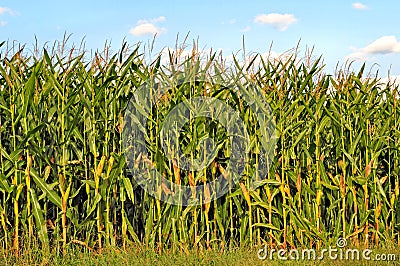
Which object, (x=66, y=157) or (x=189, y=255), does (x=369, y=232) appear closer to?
(x=189, y=255)

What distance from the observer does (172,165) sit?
222 inches

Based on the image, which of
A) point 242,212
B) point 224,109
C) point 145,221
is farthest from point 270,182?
point 145,221

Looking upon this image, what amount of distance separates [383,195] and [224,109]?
2095 millimetres

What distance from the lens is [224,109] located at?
18.8 feet
